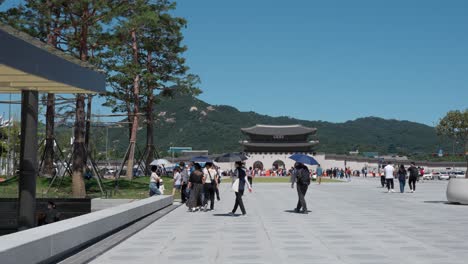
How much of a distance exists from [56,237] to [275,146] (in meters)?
96.6

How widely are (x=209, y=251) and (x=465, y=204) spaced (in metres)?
14.0

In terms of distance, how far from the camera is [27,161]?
12922mm

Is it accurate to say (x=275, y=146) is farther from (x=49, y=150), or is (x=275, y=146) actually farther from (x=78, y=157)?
(x=78, y=157)

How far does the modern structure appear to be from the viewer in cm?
10394

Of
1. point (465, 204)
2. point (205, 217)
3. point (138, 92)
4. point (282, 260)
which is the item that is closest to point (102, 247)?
point (282, 260)

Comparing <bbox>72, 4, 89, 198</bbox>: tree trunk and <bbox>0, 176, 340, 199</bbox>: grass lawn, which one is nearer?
<bbox>72, 4, 89, 198</bbox>: tree trunk

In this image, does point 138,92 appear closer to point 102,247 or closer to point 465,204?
point 465,204

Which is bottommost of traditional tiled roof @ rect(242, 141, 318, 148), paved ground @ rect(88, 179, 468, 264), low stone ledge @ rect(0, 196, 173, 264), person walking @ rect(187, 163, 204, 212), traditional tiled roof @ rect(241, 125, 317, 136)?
paved ground @ rect(88, 179, 468, 264)

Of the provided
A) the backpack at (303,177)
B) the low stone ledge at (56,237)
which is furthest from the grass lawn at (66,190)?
the low stone ledge at (56,237)

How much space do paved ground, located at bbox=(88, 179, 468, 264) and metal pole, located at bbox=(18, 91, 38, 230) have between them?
8.80ft

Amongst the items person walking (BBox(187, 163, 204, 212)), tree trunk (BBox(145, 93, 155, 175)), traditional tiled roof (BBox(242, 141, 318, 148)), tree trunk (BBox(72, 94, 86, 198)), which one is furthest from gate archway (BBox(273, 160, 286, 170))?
person walking (BBox(187, 163, 204, 212))

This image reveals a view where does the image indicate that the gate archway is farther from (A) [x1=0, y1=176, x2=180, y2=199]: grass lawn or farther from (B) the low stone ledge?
(B) the low stone ledge

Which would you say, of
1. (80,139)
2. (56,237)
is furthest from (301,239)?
(80,139)

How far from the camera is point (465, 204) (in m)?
20.7
